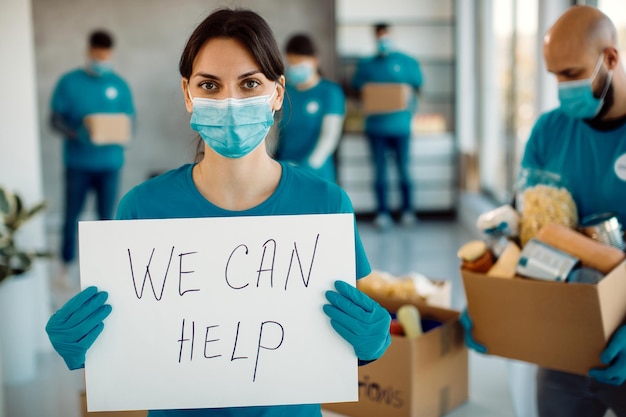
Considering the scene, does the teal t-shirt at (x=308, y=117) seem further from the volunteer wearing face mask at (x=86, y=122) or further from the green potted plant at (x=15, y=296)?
the green potted plant at (x=15, y=296)

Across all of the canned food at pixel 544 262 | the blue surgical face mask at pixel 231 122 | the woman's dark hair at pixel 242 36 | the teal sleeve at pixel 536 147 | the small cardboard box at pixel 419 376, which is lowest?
the small cardboard box at pixel 419 376

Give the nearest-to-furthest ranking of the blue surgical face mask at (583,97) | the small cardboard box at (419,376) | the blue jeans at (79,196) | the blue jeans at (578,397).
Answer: the blue jeans at (578,397) → the blue surgical face mask at (583,97) → the small cardboard box at (419,376) → the blue jeans at (79,196)

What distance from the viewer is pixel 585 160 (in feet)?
6.86

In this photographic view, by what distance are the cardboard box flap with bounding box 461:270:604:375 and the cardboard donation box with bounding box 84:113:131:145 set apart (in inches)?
120

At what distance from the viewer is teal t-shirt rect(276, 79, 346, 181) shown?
4035 mm

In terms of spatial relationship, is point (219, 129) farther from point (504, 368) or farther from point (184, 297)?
point (504, 368)

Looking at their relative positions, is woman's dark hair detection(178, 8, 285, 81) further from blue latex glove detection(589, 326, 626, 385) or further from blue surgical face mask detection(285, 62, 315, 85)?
blue surgical face mask detection(285, 62, 315, 85)

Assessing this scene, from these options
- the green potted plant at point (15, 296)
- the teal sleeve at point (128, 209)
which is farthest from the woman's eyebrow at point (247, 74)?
the green potted plant at point (15, 296)

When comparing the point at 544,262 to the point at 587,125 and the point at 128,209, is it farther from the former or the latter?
the point at 128,209

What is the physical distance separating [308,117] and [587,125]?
83.5 inches

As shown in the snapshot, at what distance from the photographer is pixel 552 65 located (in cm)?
210

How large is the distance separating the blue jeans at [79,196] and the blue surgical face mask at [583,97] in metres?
3.37

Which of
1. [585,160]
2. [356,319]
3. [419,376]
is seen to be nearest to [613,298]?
[585,160]

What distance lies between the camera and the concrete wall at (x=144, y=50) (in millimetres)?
6723
